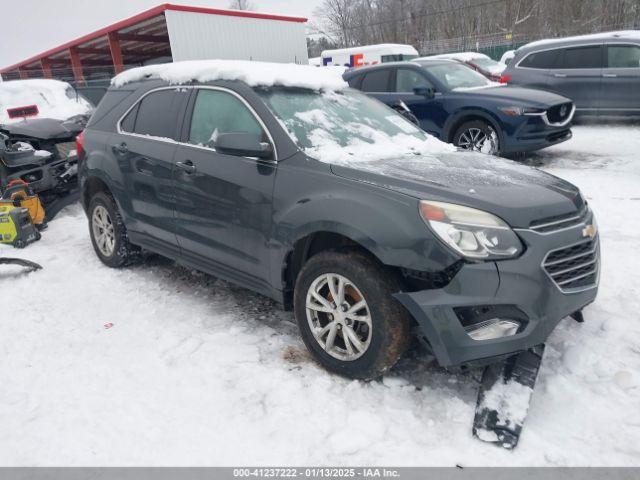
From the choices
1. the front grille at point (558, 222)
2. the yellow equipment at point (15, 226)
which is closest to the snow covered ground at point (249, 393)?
the front grille at point (558, 222)

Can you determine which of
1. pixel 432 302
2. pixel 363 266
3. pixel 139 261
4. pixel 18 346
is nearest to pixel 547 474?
pixel 432 302

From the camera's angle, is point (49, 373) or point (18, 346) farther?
point (18, 346)

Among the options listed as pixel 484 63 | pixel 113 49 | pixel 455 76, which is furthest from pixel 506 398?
pixel 113 49

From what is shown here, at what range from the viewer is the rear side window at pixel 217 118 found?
3.29 meters

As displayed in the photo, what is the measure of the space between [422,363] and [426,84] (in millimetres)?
6266

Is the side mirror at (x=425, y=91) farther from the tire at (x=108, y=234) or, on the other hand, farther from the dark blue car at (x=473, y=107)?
the tire at (x=108, y=234)

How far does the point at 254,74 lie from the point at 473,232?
6.31 ft

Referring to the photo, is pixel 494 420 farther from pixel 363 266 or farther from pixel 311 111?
pixel 311 111

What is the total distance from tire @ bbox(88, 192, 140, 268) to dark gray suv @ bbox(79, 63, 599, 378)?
0.40 metres

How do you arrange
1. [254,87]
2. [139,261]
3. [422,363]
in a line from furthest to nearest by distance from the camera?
[139,261]
[254,87]
[422,363]

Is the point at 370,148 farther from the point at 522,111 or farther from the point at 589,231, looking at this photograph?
the point at 522,111

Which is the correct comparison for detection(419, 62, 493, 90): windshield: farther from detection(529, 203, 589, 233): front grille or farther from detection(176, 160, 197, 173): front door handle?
detection(529, 203, 589, 233): front grille

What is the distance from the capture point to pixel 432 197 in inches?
98.3

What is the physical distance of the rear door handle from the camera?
4207 millimetres
